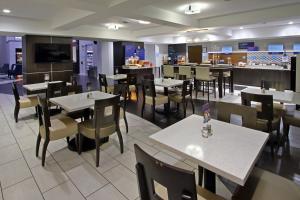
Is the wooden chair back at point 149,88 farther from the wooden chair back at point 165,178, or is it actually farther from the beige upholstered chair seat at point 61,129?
the wooden chair back at point 165,178

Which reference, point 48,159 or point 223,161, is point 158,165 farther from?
point 48,159

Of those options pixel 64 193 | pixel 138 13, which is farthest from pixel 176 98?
pixel 64 193

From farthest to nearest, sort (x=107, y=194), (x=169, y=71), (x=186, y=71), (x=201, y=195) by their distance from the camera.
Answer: (x=169, y=71) → (x=186, y=71) → (x=107, y=194) → (x=201, y=195)

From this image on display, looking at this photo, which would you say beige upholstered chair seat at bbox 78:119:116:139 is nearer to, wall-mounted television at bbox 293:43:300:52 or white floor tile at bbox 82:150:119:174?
white floor tile at bbox 82:150:119:174

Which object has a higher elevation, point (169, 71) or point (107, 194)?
point (169, 71)

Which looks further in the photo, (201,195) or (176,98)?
(176,98)

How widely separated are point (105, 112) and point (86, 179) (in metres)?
0.88

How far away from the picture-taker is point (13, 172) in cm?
252

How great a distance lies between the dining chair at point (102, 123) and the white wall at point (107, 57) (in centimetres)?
760

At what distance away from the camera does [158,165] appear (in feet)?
3.43

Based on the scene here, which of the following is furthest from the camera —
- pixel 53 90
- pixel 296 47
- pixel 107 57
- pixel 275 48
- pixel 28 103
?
pixel 107 57

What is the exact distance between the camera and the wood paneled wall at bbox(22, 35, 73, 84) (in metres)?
6.79

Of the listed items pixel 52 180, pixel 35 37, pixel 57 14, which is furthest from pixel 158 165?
pixel 35 37

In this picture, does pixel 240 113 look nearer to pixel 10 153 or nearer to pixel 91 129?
pixel 91 129
